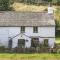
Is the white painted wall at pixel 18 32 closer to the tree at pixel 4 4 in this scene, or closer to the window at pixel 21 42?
the window at pixel 21 42

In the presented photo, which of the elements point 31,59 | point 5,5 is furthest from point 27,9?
point 31,59

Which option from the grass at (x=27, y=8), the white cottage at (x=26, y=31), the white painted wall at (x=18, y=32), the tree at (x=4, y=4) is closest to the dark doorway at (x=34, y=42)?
the white cottage at (x=26, y=31)

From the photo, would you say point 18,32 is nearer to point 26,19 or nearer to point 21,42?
point 21,42

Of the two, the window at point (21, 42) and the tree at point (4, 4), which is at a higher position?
the tree at point (4, 4)

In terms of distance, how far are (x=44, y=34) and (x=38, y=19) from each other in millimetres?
3232

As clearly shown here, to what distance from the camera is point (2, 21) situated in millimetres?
67312

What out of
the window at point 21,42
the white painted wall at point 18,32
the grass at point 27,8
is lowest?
the window at point 21,42

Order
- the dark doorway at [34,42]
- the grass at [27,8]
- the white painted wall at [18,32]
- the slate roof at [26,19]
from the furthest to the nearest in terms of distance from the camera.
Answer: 1. the grass at [27,8]
2. the slate roof at [26,19]
3. the white painted wall at [18,32]
4. the dark doorway at [34,42]

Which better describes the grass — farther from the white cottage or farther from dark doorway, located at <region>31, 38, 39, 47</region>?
dark doorway, located at <region>31, 38, 39, 47</region>

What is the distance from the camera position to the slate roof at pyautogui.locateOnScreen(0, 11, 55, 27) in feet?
220

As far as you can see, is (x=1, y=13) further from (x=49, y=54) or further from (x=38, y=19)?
(x=49, y=54)

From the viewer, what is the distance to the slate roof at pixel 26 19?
2638 inches

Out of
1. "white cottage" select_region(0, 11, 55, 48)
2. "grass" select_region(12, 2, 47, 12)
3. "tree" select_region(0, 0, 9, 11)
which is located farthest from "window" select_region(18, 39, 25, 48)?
"grass" select_region(12, 2, 47, 12)

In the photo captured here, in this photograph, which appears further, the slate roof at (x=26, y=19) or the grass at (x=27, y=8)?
the grass at (x=27, y=8)
